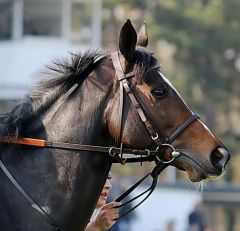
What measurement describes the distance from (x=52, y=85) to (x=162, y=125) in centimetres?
73

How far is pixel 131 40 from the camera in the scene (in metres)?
5.96

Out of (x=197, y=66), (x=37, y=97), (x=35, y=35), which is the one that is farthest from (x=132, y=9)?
(x=37, y=97)

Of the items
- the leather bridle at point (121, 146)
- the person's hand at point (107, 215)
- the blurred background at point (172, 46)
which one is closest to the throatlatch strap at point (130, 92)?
the leather bridle at point (121, 146)

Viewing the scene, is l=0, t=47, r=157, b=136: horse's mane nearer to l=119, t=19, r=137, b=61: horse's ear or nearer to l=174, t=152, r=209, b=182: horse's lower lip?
l=119, t=19, r=137, b=61: horse's ear

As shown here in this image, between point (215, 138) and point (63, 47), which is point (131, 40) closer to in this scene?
point (215, 138)

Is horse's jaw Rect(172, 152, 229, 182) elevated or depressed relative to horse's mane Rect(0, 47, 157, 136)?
depressed

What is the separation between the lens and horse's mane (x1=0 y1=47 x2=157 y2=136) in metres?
5.97

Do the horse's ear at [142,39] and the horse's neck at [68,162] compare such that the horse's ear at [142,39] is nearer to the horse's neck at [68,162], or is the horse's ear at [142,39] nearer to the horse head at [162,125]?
the horse head at [162,125]

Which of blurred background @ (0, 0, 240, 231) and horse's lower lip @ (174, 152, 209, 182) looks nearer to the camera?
horse's lower lip @ (174, 152, 209, 182)

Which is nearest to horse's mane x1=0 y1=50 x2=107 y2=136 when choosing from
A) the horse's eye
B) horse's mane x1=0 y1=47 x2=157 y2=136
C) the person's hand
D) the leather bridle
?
horse's mane x1=0 y1=47 x2=157 y2=136

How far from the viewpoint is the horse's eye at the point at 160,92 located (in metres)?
5.95

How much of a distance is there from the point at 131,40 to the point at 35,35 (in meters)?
26.7

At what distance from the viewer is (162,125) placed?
5.93m

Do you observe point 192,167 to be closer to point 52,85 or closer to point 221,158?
point 221,158
